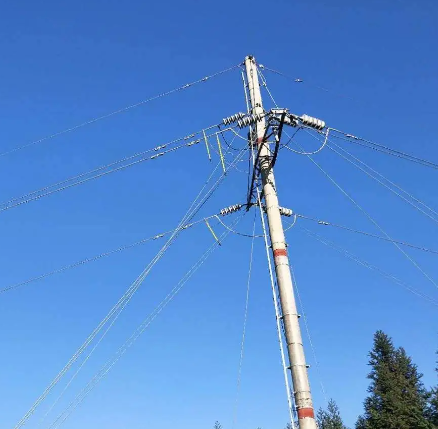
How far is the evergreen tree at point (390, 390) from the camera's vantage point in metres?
61.3

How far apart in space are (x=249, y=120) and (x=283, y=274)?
6027 mm

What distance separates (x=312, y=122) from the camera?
697 inches

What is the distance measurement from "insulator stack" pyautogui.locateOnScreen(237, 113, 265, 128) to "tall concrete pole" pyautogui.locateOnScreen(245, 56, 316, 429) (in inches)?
9.7

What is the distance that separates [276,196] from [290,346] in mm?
5455

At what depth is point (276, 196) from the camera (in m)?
17.8

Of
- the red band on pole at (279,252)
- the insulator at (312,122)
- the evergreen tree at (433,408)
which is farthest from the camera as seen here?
the evergreen tree at (433,408)

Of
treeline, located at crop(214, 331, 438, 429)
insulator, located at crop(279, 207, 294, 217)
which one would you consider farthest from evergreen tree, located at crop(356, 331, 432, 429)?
insulator, located at crop(279, 207, 294, 217)

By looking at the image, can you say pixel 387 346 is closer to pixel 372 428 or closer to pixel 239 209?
pixel 372 428

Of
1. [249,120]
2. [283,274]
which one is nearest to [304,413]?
[283,274]

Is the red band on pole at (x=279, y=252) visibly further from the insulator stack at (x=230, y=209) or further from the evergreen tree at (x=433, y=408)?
the evergreen tree at (x=433, y=408)

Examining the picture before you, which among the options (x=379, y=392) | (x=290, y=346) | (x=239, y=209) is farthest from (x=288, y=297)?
(x=379, y=392)

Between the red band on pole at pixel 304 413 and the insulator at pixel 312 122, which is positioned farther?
the insulator at pixel 312 122

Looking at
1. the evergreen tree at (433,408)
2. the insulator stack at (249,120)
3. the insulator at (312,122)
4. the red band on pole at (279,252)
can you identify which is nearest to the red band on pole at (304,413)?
the red band on pole at (279,252)

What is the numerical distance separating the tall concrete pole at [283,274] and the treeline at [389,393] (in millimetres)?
43552
